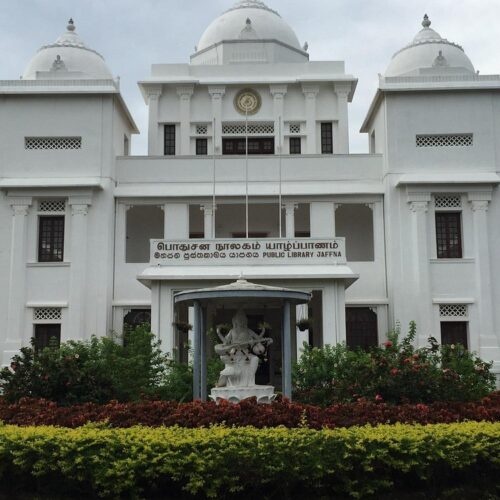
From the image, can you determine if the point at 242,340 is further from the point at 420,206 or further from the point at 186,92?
the point at 186,92

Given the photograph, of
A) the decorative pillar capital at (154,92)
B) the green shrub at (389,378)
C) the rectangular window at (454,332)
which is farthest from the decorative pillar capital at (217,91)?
the green shrub at (389,378)

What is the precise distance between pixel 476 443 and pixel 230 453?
2.72 meters

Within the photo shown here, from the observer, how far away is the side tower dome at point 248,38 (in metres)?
25.3

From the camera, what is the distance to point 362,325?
2072 centimetres

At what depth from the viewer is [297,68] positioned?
24.5 metres

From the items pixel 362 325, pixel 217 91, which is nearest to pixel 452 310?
pixel 362 325

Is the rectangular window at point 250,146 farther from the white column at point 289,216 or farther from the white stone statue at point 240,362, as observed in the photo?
the white stone statue at point 240,362

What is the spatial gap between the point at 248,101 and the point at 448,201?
25.9 feet

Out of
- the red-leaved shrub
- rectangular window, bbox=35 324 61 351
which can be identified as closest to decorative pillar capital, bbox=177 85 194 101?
rectangular window, bbox=35 324 61 351

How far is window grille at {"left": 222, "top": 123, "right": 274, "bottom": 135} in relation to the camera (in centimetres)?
2434

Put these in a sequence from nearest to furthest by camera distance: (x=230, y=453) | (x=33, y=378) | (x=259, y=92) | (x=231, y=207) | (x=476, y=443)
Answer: (x=230, y=453), (x=476, y=443), (x=33, y=378), (x=231, y=207), (x=259, y=92)

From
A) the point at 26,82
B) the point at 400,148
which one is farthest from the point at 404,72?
the point at 26,82

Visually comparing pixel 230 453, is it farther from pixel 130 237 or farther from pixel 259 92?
pixel 259 92

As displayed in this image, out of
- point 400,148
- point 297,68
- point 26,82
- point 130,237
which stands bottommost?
point 130,237
